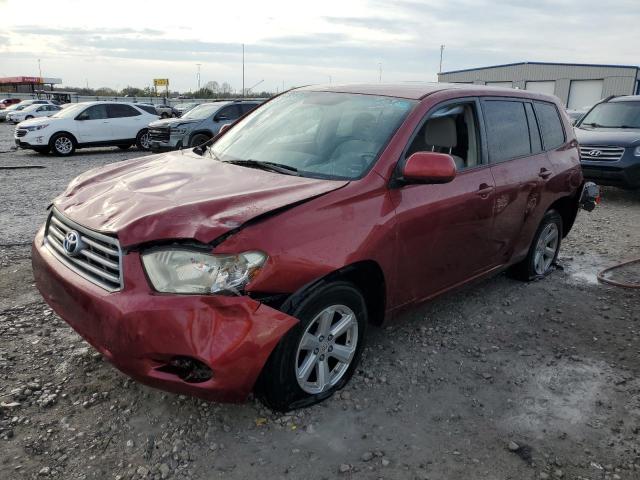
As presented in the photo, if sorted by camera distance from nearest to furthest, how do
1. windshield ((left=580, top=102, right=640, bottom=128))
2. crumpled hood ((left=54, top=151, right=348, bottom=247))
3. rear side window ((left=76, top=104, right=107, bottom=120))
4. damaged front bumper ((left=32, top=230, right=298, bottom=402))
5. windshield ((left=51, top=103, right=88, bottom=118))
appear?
damaged front bumper ((left=32, top=230, right=298, bottom=402)), crumpled hood ((left=54, top=151, right=348, bottom=247)), windshield ((left=580, top=102, right=640, bottom=128)), windshield ((left=51, top=103, right=88, bottom=118)), rear side window ((left=76, top=104, right=107, bottom=120))

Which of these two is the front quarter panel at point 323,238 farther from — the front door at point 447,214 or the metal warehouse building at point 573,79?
the metal warehouse building at point 573,79

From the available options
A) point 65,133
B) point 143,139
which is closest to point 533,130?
point 65,133

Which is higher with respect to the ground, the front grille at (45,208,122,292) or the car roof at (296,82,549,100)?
the car roof at (296,82,549,100)

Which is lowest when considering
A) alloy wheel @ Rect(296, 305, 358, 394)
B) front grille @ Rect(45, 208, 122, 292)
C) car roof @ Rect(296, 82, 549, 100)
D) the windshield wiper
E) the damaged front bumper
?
alloy wheel @ Rect(296, 305, 358, 394)

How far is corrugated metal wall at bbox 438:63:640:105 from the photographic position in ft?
124

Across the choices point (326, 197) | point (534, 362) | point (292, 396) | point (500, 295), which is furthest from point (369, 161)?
point (500, 295)

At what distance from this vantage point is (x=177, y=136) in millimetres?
14250

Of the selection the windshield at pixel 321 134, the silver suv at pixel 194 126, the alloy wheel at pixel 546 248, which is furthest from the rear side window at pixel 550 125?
the silver suv at pixel 194 126

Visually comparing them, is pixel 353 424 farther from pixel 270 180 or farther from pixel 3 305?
pixel 3 305

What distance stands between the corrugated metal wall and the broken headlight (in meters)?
34.2

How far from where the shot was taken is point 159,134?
578 inches

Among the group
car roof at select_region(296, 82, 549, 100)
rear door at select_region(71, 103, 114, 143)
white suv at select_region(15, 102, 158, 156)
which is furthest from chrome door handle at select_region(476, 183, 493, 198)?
rear door at select_region(71, 103, 114, 143)

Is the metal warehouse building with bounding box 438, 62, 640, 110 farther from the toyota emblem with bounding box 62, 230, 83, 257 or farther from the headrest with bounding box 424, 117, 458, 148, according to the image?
the toyota emblem with bounding box 62, 230, 83, 257

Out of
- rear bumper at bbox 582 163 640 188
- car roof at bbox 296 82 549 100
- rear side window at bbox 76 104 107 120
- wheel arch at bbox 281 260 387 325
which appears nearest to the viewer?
wheel arch at bbox 281 260 387 325
